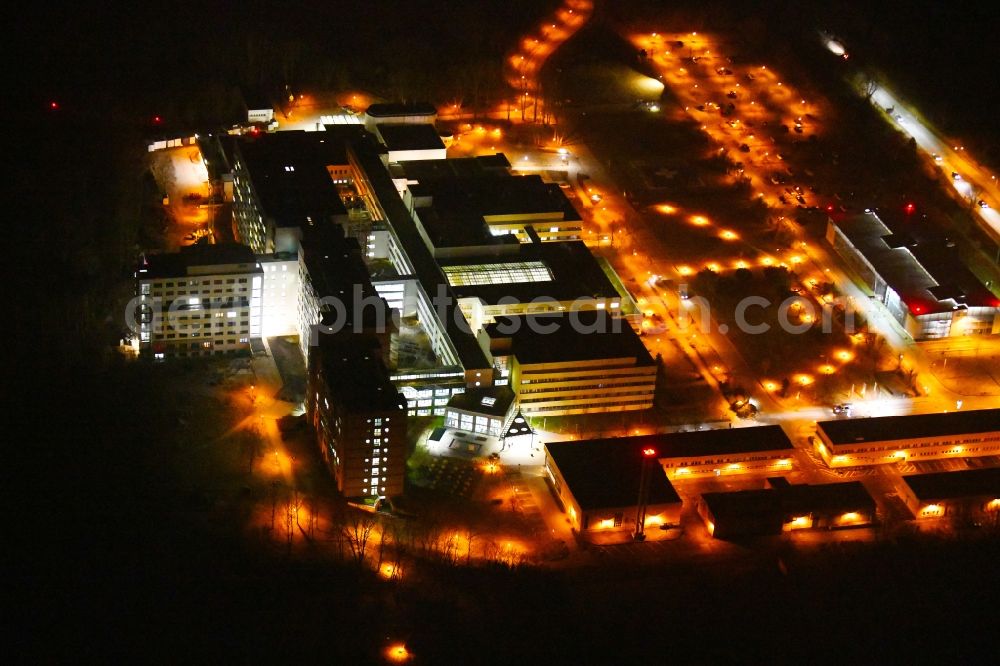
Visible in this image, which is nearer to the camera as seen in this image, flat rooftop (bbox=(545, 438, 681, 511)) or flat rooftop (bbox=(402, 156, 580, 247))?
flat rooftop (bbox=(545, 438, 681, 511))

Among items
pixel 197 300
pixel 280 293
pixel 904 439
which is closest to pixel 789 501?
pixel 904 439

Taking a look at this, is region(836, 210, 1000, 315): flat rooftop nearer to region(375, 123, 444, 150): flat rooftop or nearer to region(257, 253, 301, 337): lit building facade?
region(375, 123, 444, 150): flat rooftop

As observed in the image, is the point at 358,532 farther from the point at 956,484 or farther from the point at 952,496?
the point at 956,484

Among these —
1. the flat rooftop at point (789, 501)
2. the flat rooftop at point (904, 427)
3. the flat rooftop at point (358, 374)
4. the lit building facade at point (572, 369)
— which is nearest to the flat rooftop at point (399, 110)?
the lit building facade at point (572, 369)

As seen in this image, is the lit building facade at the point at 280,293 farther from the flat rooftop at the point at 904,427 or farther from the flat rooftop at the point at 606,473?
the flat rooftop at the point at 904,427

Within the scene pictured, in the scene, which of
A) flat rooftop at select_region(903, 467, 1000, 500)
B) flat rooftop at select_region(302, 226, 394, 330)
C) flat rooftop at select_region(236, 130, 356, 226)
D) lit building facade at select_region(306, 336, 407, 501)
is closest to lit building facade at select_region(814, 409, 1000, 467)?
flat rooftop at select_region(903, 467, 1000, 500)
